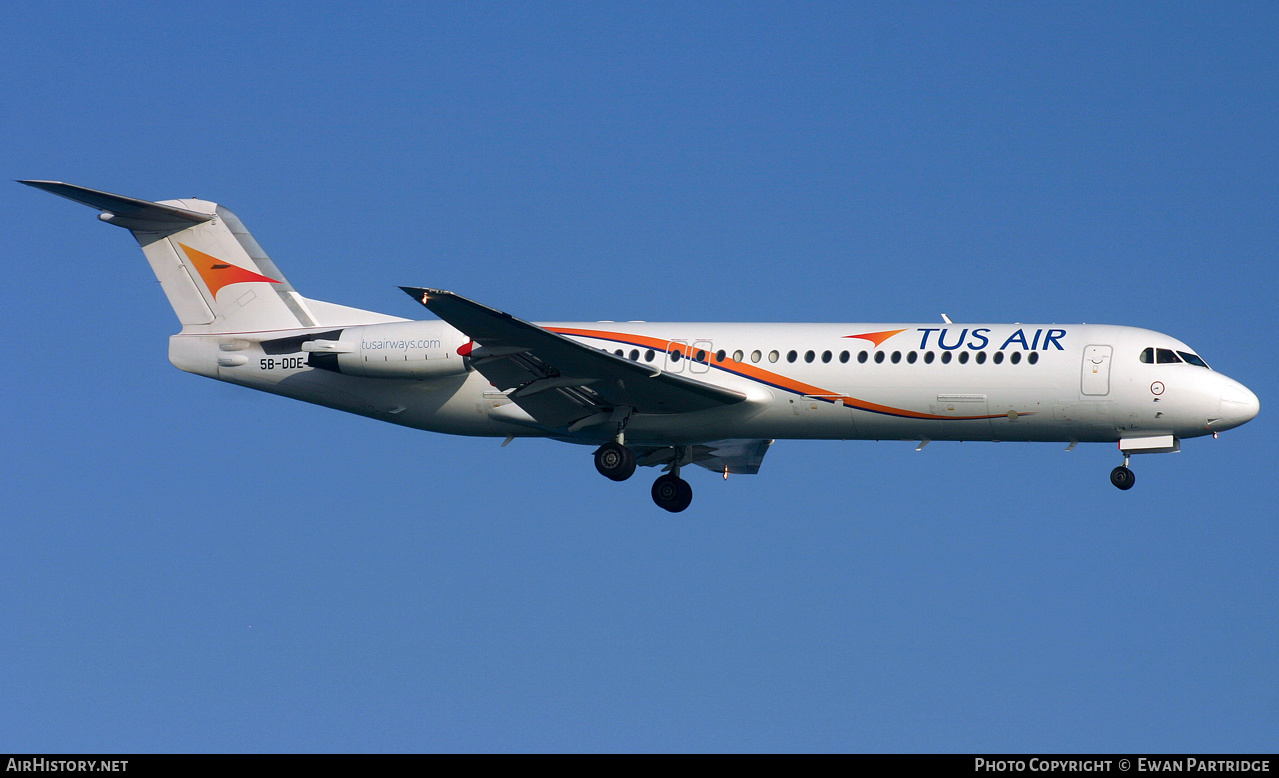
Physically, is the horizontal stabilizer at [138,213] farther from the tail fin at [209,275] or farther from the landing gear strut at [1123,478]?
the landing gear strut at [1123,478]

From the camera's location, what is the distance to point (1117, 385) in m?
27.2

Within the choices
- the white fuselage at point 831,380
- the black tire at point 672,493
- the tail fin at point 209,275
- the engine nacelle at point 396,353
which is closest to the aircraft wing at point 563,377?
the white fuselage at point 831,380

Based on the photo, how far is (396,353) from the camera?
29375 mm

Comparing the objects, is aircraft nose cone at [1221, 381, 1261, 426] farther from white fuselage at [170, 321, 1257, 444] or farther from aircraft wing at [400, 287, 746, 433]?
aircraft wing at [400, 287, 746, 433]

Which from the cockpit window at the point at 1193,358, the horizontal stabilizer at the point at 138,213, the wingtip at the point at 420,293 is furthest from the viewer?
Answer: the horizontal stabilizer at the point at 138,213

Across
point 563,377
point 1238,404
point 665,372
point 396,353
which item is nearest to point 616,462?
point 563,377

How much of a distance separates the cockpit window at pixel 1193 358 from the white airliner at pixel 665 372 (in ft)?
0.14

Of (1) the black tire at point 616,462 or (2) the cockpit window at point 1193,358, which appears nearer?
(2) the cockpit window at point 1193,358

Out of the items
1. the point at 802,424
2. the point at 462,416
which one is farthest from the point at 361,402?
the point at 802,424

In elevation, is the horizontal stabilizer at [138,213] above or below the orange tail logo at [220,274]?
above

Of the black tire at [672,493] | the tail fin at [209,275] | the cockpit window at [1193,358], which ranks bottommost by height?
the black tire at [672,493]

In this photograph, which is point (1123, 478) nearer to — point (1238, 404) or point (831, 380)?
point (1238, 404)

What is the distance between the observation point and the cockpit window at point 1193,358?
1081 inches

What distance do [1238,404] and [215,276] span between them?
69.4 ft
